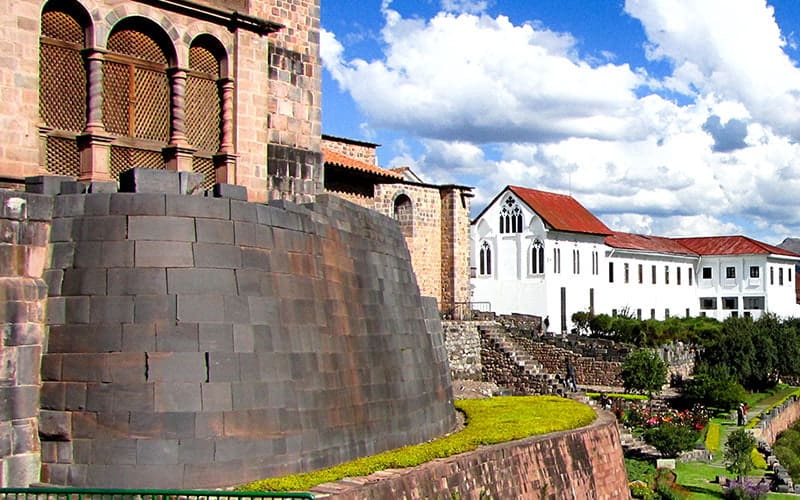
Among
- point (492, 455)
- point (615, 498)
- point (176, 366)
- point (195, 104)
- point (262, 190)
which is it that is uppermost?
point (195, 104)

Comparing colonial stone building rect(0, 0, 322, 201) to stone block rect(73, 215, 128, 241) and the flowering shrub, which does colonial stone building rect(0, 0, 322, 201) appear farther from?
the flowering shrub

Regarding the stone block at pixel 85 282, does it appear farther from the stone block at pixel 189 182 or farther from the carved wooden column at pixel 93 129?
the carved wooden column at pixel 93 129

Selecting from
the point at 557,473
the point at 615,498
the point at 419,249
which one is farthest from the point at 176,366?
the point at 419,249

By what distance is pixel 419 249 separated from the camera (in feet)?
127

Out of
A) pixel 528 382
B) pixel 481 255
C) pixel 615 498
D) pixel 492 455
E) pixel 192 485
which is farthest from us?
pixel 481 255

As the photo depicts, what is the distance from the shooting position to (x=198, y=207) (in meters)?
11.5

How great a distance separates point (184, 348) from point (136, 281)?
943 mm

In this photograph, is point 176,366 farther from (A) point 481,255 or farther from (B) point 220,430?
(A) point 481,255

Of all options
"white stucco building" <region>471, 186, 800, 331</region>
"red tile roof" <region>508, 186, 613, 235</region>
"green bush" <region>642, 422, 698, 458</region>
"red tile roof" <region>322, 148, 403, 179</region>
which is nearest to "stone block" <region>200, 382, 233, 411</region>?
"green bush" <region>642, 422, 698, 458</region>

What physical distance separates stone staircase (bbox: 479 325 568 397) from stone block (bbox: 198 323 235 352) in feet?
74.4

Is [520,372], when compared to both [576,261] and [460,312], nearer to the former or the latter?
[460,312]

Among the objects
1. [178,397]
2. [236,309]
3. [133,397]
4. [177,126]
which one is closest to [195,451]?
[178,397]

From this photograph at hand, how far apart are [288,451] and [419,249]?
2727cm

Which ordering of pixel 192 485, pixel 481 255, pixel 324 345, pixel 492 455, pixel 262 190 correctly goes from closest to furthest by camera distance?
pixel 192 485 < pixel 324 345 < pixel 492 455 < pixel 262 190 < pixel 481 255
